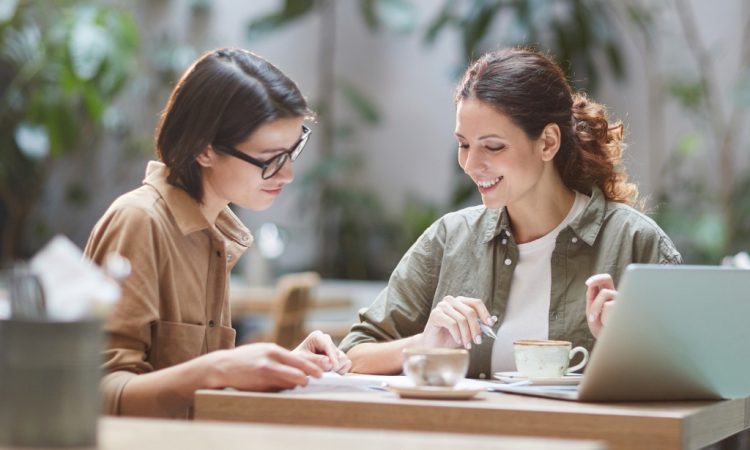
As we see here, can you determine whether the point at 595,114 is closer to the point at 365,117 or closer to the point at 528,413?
the point at 528,413

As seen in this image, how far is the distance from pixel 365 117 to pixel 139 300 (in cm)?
584

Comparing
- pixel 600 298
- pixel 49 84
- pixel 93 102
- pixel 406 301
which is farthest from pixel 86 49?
pixel 600 298

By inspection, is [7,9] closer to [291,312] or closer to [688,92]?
[291,312]

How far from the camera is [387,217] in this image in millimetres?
7828

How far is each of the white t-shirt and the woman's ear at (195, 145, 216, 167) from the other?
0.71 m

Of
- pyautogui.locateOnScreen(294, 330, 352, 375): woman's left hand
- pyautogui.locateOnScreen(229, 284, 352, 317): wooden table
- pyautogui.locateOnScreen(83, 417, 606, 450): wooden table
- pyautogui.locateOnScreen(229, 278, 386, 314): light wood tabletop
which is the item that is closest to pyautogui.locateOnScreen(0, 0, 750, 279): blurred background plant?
pyautogui.locateOnScreen(229, 278, 386, 314): light wood tabletop

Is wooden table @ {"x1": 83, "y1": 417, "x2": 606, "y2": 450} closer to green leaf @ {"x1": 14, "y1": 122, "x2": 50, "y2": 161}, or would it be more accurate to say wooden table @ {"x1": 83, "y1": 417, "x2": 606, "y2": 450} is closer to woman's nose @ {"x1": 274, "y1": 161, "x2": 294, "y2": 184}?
woman's nose @ {"x1": 274, "y1": 161, "x2": 294, "y2": 184}

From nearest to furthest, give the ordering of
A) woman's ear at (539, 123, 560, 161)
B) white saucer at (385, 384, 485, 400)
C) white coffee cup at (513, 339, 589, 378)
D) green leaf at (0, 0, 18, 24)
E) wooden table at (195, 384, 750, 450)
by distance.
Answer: wooden table at (195, 384, 750, 450)
white saucer at (385, 384, 485, 400)
white coffee cup at (513, 339, 589, 378)
woman's ear at (539, 123, 560, 161)
green leaf at (0, 0, 18, 24)

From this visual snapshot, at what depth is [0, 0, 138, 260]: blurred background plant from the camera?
723cm

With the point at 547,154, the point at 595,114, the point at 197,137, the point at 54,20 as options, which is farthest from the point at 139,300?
the point at 54,20

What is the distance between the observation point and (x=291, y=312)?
177 inches

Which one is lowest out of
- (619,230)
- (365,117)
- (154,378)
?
(154,378)

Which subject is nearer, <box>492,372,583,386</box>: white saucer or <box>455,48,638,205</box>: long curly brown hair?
<box>492,372,583,386</box>: white saucer

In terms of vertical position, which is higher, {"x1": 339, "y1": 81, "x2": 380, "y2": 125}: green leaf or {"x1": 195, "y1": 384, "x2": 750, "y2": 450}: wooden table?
{"x1": 339, "y1": 81, "x2": 380, "y2": 125}: green leaf
